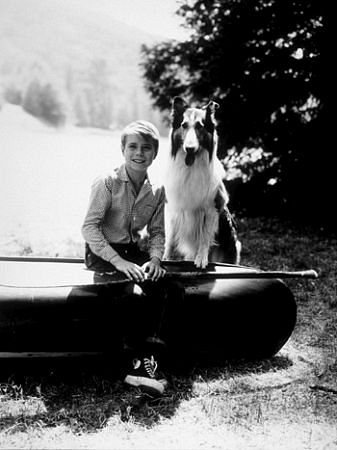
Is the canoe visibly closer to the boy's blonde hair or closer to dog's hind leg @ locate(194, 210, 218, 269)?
dog's hind leg @ locate(194, 210, 218, 269)

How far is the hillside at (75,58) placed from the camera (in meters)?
8.23

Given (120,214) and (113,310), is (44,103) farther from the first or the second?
(113,310)

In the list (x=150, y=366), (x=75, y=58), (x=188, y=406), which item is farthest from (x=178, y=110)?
(x=75, y=58)

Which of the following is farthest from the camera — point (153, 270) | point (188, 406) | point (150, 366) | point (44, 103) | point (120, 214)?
point (44, 103)

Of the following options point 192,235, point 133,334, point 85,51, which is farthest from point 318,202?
point 85,51

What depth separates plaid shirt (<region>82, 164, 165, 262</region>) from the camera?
10.1 feet

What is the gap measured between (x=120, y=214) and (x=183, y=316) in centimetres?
82

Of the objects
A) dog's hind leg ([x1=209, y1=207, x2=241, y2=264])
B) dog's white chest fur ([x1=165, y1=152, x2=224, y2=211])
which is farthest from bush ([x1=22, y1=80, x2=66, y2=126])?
dog's hind leg ([x1=209, y1=207, x2=241, y2=264])

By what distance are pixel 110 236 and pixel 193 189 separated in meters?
1.00

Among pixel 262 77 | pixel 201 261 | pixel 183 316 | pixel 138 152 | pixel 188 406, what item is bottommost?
pixel 188 406

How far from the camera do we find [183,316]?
310cm

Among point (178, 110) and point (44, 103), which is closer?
point (178, 110)

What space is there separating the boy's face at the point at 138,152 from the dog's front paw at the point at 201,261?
981 millimetres

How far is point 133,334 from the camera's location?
2.88 meters
